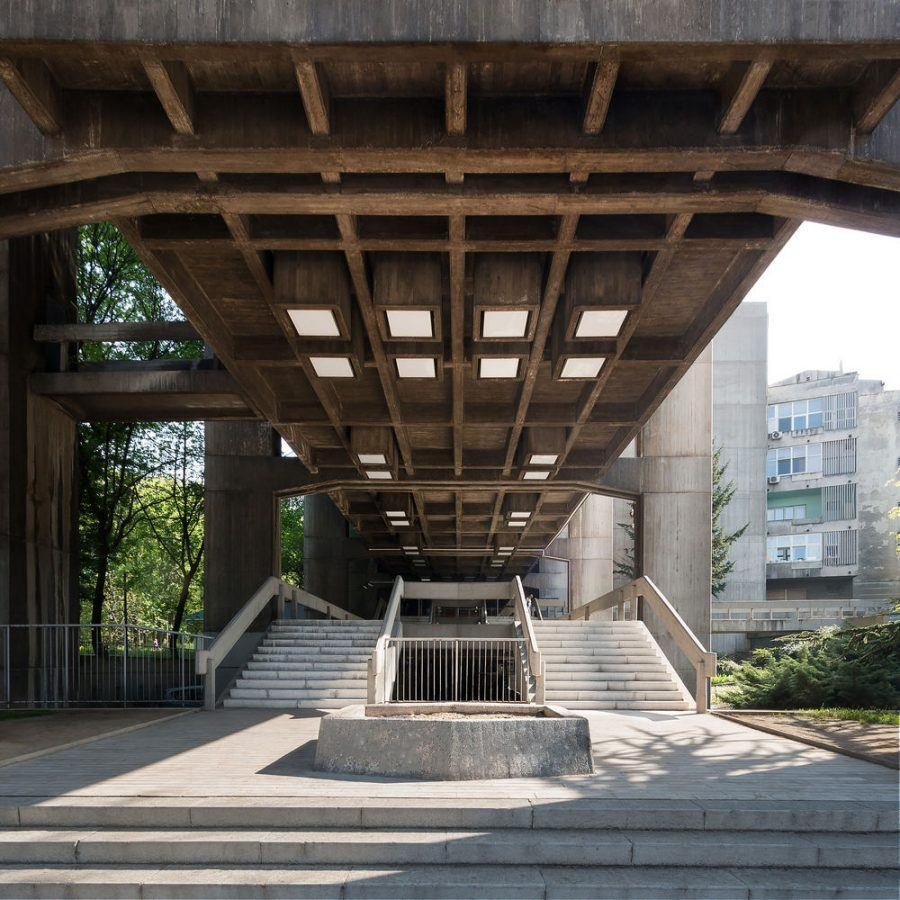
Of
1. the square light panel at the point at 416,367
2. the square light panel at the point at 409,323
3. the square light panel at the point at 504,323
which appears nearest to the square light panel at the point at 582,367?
→ the square light panel at the point at 504,323

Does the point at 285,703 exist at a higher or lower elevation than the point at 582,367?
lower

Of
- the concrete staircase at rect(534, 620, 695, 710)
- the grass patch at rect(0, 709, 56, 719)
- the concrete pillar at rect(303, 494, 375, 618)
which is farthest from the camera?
the concrete pillar at rect(303, 494, 375, 618)

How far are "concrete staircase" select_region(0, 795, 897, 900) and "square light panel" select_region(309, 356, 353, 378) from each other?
7167 mm

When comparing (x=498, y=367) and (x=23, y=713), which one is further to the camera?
(x=23, y=713)

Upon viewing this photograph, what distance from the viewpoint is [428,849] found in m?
7.57

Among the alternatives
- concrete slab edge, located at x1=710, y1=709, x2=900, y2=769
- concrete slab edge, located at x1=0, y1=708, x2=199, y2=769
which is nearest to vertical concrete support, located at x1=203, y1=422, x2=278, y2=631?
concrete slab edge, located at x1=0, y1=708, x2=199, y2=769

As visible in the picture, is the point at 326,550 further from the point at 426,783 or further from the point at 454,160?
the point at 454,160

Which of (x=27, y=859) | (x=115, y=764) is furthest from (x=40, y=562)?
(x=27, y=859)

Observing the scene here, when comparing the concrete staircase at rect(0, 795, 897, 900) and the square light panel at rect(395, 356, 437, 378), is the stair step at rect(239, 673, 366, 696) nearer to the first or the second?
the square light panel at rect(395, 356, 437, 378)

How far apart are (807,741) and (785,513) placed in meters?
55.3

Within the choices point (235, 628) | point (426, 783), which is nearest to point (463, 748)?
point (426, 783)

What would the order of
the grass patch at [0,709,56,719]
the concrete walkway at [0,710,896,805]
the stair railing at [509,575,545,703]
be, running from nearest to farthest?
the concrete walkway at [0,710,896,805] → the grass patch at [0,709,56,719] → the stair railing at [509,575,545,703]

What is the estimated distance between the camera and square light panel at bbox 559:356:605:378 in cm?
1402

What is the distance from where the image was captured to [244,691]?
18.7 metres
